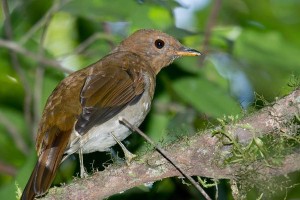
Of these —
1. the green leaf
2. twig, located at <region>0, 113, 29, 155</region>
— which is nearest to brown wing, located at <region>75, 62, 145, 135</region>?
the green leaf

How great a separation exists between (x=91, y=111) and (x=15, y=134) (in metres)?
2.61

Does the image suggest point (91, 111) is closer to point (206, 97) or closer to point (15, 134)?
point (206, 97)

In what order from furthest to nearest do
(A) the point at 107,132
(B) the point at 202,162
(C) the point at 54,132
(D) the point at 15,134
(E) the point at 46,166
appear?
1. (D) the point at 15,134
2. (A) the point at 107,132
3. (C) the point at 54,132
4. (E) the point at 46,166
5. (B) the point at 202,162

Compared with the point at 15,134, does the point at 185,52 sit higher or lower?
higher

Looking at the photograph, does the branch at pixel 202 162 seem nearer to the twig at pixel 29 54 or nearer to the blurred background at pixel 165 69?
the blurred background at pixel 165 69

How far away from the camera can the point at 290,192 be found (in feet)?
25.0

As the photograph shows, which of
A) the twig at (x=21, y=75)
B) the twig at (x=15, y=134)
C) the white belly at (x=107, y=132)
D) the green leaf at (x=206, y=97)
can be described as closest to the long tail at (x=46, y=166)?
the white belly at (x=107, y=132)

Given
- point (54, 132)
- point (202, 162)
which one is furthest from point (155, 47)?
point (202, 162)

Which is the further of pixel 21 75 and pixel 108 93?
pixel 21 75

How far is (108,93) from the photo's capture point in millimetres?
5906

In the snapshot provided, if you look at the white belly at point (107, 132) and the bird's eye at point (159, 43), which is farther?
the bird's eye at point (159, 43)

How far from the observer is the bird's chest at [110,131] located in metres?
5.81

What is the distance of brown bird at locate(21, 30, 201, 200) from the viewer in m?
5.33

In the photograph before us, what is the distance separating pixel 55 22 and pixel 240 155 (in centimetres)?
538
